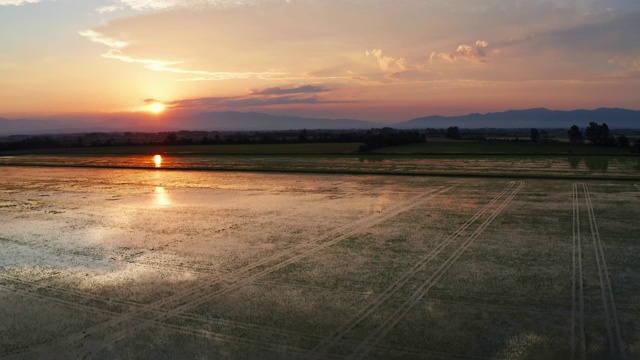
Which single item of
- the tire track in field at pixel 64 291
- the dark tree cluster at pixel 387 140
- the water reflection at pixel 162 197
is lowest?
the tire track in field at pixel 64 291

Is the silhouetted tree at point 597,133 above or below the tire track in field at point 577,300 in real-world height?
above

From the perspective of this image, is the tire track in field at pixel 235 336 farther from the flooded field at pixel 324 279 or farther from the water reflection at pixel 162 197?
the water reflection at pixel 162 197

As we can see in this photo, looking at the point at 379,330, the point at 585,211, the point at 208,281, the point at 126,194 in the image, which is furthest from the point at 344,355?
the point at 126,194

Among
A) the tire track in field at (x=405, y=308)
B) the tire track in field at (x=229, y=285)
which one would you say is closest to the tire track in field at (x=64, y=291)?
the tire track in field at (x=229, y=285)

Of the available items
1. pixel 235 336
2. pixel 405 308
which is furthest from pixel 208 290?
pixel 405 308

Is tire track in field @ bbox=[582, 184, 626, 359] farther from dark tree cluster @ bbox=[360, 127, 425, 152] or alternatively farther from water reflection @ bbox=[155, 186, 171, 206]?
dark tree cluster @ bbox=[360, 127, 425, 152]

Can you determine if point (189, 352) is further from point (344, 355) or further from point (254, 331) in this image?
point (344, 355)

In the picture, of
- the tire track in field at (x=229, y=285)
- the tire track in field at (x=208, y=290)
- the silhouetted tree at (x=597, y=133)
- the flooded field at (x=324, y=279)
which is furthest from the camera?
the silhouetted tree at (x=597, y=133)
